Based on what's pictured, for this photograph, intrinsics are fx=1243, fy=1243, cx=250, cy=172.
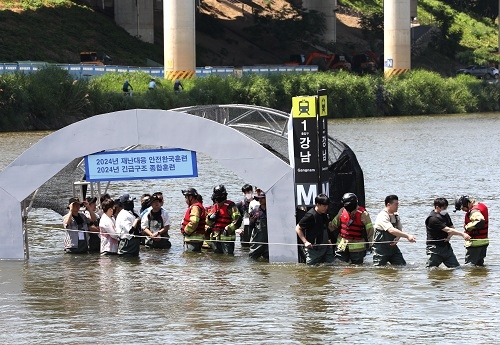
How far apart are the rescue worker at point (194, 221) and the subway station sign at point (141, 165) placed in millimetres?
1599

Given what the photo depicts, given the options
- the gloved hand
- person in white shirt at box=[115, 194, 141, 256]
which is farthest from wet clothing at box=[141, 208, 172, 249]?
the gloved hand

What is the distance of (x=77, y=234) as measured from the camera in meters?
24.0

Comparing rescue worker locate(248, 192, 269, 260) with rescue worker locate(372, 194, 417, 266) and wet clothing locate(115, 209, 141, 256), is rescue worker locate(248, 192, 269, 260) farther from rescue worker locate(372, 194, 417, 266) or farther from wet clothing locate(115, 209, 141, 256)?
wet clothing locate(115, 209, 141, 256)

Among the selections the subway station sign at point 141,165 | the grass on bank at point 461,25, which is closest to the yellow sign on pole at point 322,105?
the subway station sign at point 141,165

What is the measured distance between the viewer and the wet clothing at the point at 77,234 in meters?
23.6

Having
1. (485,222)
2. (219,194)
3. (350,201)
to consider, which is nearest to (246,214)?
(219,194)

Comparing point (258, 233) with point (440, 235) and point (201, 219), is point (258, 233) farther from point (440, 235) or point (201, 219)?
point (440, 235)

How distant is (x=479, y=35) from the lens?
11631 cm

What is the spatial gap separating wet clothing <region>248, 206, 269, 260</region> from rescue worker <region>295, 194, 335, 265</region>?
91cm

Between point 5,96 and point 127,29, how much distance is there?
31.9m

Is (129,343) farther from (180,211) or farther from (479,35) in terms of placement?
(479,35)

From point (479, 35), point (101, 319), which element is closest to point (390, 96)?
point (479, 35)

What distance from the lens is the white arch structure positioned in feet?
70.4

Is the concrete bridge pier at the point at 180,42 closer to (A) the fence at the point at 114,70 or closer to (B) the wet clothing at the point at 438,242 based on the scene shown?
(A) the fence at the point at 114,70
